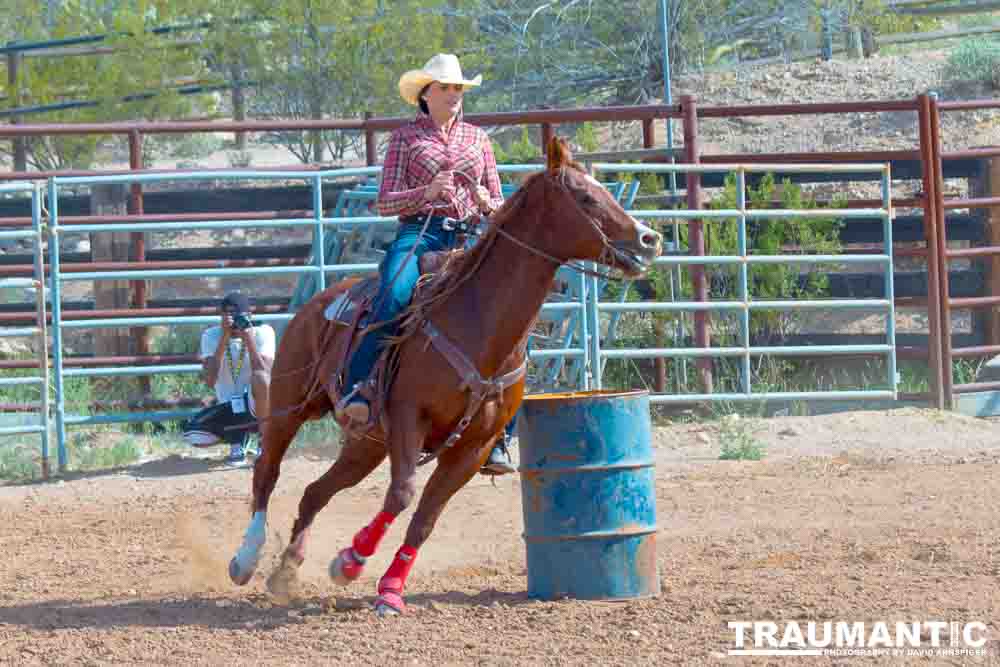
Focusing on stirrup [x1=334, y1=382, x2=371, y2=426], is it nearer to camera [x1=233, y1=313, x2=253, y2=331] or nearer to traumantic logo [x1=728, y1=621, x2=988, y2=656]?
traumantic logo [x1=728, y1=621, x2=988, y2=656]

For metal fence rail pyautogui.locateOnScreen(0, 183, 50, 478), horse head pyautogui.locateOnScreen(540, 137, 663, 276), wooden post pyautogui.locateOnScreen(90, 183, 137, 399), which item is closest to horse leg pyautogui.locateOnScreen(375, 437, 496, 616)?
horse head pyautogui.locateOnScreen(540, 137, 663, 276)

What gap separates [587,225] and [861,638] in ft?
6.38

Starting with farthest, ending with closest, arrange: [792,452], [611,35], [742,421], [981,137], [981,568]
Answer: [611,35]
[981,137]
[742,421]
[792,452]
[981,568]

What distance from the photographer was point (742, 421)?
1136 cm

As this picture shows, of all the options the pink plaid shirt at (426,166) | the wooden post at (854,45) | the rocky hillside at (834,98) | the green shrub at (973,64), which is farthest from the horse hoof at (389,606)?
the wooden post at (854,45)

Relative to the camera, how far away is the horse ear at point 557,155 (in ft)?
19.5

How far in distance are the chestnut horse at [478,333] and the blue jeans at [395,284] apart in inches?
4.3

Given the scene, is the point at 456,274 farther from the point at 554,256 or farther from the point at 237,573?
the point at 237,573

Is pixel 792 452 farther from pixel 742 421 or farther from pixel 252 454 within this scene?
pixel 252 454

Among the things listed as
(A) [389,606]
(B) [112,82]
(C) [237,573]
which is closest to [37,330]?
(C) [237,573]

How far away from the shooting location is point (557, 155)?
19.6ft

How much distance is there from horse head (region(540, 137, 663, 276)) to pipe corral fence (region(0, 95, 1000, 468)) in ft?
16.0

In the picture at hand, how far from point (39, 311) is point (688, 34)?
42.0 feet

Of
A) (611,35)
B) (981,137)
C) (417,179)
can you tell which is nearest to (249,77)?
(611,35)
